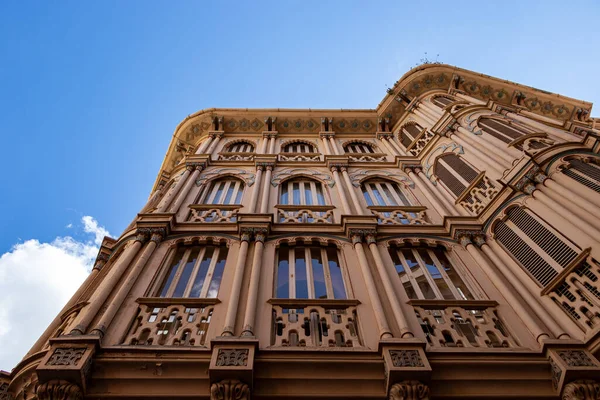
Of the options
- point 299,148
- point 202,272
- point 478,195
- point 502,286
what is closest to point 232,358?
point 202,272

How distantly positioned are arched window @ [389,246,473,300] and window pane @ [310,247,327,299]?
76.8 inches

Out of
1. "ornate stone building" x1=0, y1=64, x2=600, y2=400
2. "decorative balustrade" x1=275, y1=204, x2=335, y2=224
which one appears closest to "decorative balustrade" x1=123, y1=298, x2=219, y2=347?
"ornate stone building" x1=0, y1=64, x2=600, y2=400

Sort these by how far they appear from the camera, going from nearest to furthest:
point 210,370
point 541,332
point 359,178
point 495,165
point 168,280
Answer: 1. point 210,370
2. point 541,332
3. point 168,280
4. point 495,165
5. point 359,178

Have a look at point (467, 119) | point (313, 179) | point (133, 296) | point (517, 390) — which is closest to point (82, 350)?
point (133, 296)

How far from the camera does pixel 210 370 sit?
265 inches

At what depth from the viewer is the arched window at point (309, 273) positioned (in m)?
9.91

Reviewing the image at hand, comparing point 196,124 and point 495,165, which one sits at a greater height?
point 196,124

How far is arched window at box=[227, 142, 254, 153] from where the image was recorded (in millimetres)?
20500

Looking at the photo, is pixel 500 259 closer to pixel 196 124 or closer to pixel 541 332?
pixel 541 332

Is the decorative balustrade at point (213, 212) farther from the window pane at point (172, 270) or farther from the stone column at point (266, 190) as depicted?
the window pane at point (172, 270)

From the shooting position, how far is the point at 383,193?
52.2 ft

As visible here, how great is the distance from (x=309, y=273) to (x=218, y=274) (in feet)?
7.41

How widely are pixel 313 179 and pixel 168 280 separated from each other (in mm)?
7723

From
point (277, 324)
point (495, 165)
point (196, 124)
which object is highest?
point (196, 124)
